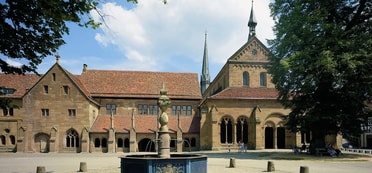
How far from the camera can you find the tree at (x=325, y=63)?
27.1 metres

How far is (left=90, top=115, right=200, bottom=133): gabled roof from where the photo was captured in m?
46.3

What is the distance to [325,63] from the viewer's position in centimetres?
2595

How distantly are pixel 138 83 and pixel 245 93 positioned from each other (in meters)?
15.8

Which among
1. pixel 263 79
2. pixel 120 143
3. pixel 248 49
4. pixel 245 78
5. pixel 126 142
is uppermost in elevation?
pixel 248 49

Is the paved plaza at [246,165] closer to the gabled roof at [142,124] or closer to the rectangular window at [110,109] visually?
the gabled roof at [142,124]

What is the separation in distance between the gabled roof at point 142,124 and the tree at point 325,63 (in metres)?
18.6

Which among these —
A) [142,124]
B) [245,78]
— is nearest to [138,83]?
[142,124]

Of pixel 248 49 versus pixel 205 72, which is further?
pixel 205 72

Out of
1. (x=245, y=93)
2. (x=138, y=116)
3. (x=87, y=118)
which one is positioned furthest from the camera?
(x=138, y=116)

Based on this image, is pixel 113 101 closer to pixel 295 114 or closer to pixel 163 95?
pixel 295 114

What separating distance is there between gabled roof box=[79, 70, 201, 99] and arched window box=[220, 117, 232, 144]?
6829mm

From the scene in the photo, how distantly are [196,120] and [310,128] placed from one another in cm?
2149

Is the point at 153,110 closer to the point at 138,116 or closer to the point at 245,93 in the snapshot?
the point at 138,116

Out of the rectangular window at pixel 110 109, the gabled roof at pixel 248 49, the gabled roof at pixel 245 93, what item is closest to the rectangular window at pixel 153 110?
the rectangular window at pixel 110 109
